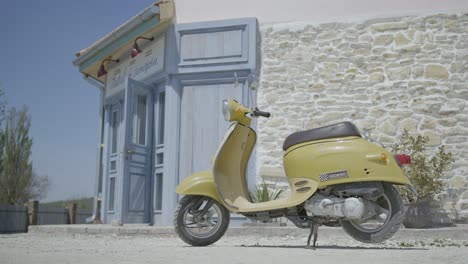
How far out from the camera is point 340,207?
4.75 metres

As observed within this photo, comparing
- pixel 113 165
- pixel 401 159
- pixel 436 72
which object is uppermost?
pixel 436 72

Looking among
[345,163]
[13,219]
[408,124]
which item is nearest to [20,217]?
[13,219]

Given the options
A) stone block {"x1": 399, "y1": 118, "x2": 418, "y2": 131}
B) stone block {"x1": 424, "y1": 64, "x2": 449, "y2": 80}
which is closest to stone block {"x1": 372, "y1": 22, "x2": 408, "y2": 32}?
stone block {"x1": 424, "y1": 64, "x2": 449, "y2": 80}

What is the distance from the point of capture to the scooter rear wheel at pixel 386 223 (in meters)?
4.67

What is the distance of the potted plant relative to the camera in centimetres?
740

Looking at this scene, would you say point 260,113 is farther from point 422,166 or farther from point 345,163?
point 422,166

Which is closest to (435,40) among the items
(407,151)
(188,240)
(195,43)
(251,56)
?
(407,151)

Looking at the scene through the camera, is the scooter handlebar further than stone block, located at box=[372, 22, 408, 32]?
No

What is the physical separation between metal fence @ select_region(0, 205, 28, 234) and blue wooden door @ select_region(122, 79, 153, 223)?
12.8 feet

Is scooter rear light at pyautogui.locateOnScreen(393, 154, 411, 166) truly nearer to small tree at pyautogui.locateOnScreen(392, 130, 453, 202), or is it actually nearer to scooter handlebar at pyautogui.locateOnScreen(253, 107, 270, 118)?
scooter handlebar at pyautogui.locateOnScreen(253, 107, 270, 118)

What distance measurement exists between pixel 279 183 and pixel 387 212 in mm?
3994

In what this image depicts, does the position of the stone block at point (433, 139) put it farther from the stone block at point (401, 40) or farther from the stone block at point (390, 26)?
the stone block at point (390, 26)

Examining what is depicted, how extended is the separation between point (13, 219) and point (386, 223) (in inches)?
389

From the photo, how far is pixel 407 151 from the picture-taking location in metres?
8.25
